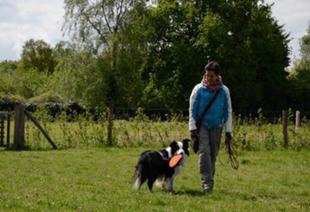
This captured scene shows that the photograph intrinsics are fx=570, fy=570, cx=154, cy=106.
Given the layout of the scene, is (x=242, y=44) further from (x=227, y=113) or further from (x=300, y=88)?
(x=227, y=113)

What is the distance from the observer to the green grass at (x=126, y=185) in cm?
867

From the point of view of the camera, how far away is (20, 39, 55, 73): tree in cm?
8844

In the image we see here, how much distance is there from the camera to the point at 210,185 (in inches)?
407

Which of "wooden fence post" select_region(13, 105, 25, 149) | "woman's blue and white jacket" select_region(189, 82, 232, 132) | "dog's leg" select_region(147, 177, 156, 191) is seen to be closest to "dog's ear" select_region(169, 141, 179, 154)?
"dog's leg" select_region(147, 177, 156, 191)

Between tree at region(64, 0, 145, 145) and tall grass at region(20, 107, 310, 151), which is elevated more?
tree at region(64, 0, 145, 145)

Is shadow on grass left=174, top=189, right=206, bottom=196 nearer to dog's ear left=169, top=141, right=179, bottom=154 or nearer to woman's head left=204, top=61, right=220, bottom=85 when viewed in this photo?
dog's ear left=169, top=141, right=179, bottom=154

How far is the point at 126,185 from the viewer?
1120 centimetres

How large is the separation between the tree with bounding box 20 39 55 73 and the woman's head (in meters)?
79.7

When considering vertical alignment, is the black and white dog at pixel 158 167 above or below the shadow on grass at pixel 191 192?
above

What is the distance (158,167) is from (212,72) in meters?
2.05

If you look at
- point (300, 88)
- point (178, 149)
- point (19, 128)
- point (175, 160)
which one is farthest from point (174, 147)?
point (300, 88)

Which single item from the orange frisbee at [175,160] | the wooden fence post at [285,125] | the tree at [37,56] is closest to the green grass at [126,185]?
the orange frisbee at [175,160]

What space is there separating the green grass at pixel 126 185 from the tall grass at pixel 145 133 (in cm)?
167

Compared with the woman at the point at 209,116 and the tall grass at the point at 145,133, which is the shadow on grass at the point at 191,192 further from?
the tall grass at the point at 145,133
